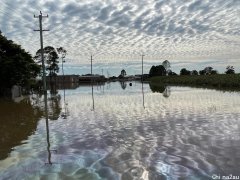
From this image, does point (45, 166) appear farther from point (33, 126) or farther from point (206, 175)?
point (33, 126)

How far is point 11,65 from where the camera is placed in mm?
42812

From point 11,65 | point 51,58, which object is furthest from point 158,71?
point 11,65

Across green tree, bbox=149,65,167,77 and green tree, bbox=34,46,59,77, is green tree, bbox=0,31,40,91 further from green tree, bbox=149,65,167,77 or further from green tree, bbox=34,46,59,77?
green tree, bbox=149,65,167,77

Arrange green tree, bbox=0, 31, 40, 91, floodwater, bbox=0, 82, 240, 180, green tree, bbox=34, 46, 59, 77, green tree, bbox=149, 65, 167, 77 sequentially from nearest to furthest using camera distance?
floodwater, bbox=0, 82, 240, 180 → green tree, bbox=0, 31, 40, 91 → green tree, bbox=34, 46, 59, 77 → green tree, bbox=149, 65, 167, 77

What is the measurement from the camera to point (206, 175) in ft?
25.7

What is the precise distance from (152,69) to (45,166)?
510 feet

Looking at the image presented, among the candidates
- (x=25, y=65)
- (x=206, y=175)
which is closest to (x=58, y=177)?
(x=206, y=175)

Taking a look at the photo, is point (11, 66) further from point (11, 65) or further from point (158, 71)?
point (158, 71)

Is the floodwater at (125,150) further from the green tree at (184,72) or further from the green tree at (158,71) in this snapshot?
the green tree at (158,71)

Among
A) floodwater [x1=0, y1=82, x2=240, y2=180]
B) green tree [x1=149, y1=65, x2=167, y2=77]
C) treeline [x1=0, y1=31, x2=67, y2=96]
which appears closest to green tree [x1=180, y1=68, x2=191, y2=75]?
green tree [x1=149, y1=65, x2=167, y2=77]

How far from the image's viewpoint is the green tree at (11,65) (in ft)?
140

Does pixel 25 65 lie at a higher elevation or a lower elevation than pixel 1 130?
higher

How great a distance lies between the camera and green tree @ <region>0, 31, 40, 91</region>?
140ft

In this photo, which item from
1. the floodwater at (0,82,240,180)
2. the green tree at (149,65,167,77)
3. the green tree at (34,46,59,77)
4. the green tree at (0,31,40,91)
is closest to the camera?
the floodwater at (0,82,240,180)
